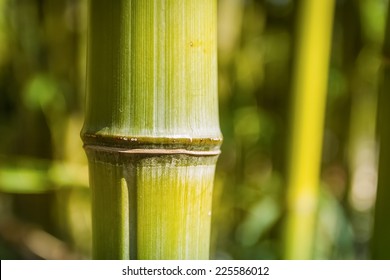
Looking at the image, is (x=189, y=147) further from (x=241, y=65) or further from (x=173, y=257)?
(x=241, y=65)

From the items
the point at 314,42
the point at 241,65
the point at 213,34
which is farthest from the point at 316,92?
the point at 241,65

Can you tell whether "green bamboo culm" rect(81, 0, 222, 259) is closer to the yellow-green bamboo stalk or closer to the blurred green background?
the yellow-green bamboo stalk

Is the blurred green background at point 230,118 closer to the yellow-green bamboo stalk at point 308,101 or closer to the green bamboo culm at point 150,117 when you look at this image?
the yellow-green bamboo stalk at point 308,101

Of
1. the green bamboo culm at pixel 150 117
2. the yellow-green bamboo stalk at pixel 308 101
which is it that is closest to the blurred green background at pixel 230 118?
the yellow-green bamboo stalk at pixel 308 101

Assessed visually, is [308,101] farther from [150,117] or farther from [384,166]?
[150,117]

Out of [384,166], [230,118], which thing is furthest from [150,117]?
[230,118]
